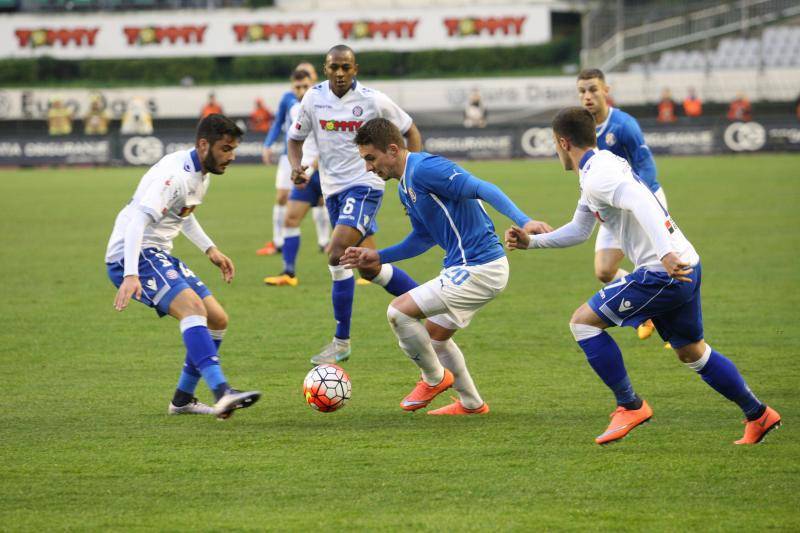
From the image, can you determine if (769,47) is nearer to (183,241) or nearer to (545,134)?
(545,134)

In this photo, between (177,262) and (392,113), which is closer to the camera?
(177,262)

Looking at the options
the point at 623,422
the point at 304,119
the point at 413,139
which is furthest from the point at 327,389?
the point at 304,119

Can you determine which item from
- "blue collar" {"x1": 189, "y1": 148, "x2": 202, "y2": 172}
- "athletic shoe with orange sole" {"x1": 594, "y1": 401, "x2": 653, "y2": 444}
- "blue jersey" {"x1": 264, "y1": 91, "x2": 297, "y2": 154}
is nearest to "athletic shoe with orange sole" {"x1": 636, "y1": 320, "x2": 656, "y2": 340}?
"athletic shoe with orange sole" {"x1": 594, "y1": 401, "x2": 653, "y2": 444}

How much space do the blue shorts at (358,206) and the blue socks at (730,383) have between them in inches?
142

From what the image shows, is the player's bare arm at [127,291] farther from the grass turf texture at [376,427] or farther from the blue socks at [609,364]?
the blue socks at [609,364]

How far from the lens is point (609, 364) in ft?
19.5

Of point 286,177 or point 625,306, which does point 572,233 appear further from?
point 286,177

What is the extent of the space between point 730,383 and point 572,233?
117 centimetres

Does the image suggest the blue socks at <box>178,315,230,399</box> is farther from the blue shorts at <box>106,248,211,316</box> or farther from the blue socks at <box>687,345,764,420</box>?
the blue socks at <box>687,345,764,420</box>

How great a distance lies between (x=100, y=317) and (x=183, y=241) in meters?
6.83

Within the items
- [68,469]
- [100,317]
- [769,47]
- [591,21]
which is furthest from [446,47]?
[68,469]

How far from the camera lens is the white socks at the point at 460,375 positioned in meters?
6.75

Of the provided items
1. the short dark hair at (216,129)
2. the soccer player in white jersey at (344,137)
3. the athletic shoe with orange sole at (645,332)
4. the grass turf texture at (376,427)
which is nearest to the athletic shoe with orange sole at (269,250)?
the grass turf texture at (376,427)

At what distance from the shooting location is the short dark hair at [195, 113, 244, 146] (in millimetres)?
6523
